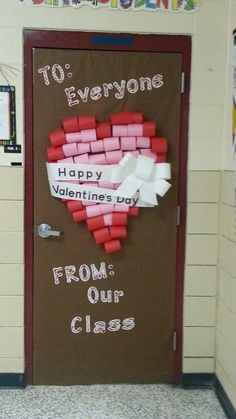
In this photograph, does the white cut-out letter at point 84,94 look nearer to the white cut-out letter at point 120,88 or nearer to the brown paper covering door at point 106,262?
the brown paper covering door at point 106,262

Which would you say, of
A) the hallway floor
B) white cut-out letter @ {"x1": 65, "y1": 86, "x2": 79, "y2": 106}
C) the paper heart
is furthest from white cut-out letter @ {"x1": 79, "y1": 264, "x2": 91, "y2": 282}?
white cut-out letter @ {"x1": 65, "y1": 86, "x2": 79, "y2": 106}

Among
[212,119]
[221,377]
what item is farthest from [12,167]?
[221,377]

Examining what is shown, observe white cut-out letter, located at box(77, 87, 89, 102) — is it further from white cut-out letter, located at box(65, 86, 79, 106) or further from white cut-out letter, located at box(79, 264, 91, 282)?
white cut-out letter, located at box(79, 264, 91, 282)

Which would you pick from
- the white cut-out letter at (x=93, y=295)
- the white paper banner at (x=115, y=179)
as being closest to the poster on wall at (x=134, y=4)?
the white paper banner at (x=115, y=179)

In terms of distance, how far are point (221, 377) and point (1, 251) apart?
4.88 ft

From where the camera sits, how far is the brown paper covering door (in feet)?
8.96

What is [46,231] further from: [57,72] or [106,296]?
[57,72]

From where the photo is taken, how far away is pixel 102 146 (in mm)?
2721

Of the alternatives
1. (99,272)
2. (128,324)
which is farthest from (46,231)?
(128,324)

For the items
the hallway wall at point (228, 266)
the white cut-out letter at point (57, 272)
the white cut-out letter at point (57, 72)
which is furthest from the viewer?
the white cut-out letter at point (57, 272)

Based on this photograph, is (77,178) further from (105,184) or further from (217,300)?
(217,300)

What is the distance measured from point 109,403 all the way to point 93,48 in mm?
2031

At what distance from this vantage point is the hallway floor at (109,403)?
8.70ft

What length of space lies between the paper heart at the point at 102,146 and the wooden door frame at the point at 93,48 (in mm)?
151
